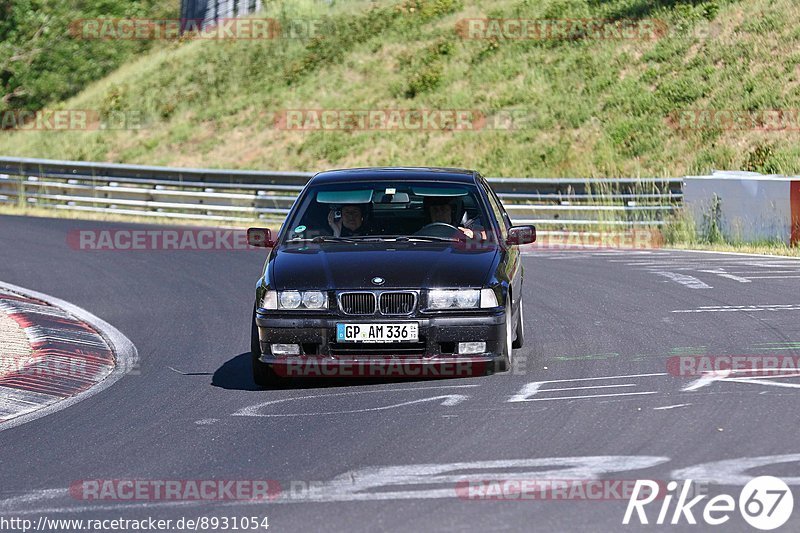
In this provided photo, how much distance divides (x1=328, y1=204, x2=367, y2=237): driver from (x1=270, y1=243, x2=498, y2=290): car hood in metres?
0.34

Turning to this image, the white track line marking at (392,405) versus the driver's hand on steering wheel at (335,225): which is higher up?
the driver's hand on steering wheel at (335,225)

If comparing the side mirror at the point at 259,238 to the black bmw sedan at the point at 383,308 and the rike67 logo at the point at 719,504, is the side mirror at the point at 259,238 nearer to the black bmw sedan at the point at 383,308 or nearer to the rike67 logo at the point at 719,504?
the black bmw sedan at the point at 383,308

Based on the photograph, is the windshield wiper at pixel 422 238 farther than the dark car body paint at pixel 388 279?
Yes

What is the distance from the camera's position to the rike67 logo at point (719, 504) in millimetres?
5512

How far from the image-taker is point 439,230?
32.6ft

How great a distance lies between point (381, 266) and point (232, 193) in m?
17.9

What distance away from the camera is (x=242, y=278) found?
16516mm

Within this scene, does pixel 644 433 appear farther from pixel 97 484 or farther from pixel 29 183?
pixel 29 183

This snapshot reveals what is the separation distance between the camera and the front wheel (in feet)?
29.8

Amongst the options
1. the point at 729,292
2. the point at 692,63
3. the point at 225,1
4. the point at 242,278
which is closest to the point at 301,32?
the point at 225,1

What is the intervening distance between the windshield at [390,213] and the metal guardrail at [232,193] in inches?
460

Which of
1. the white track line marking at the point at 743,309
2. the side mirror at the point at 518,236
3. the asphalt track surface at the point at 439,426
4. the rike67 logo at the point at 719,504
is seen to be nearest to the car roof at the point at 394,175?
the side mirror at the point at 518,236

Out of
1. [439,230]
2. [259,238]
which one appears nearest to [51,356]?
[259,238]

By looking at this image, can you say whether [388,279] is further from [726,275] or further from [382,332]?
[726,275]
